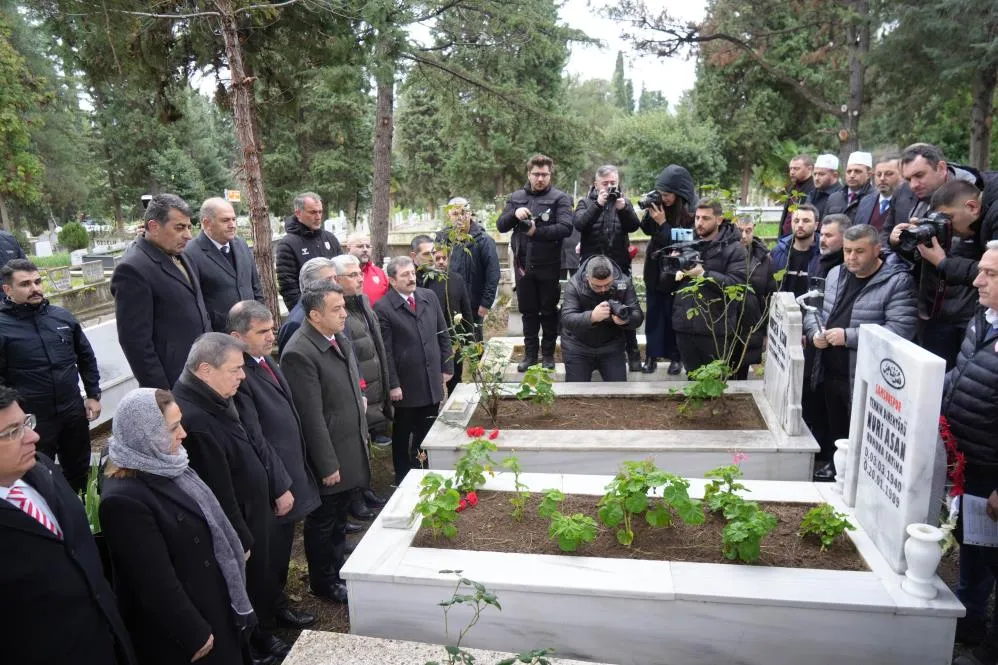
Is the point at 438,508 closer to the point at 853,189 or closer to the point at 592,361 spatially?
the point at 592,361

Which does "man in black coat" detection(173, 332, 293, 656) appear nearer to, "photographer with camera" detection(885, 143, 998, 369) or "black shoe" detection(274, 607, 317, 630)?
"black shoe" detection(274, 607, 317, 630)

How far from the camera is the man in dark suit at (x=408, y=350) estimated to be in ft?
15.5

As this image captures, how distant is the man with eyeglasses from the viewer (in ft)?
13.9

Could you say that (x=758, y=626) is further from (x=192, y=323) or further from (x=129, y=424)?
(x=192, y=323)

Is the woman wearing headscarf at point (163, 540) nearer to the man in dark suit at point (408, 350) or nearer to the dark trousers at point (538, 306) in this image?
the man in dark suit at point (408, 350)

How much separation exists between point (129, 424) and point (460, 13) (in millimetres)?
11057

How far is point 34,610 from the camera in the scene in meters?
2.03

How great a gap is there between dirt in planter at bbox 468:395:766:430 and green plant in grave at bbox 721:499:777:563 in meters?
1.63

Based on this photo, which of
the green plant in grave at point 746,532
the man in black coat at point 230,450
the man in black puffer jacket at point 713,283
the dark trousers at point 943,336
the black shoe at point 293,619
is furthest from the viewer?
the man in black puffer jacket at point 713,283

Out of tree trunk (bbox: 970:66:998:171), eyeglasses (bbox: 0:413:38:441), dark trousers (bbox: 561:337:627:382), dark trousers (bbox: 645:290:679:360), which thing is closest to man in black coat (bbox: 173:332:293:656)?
eyeglasses (bbox: 0:413:38:441)

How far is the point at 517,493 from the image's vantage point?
379 cm

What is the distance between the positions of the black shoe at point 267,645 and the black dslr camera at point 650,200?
4378mm

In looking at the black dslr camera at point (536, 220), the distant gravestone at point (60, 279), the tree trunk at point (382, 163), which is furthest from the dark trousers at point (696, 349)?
the distant gravestone at point (60, 279)

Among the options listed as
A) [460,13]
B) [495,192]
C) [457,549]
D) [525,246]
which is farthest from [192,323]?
[495,192]
